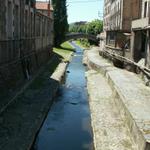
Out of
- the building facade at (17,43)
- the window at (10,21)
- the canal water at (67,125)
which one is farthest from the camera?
the window at (10,21)

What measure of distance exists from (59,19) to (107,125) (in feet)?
197

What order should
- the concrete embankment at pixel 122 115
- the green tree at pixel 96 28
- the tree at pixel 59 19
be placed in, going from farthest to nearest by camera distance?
the green tree at pixel 96 28, the tree at pixel 59 19, the concrete embankment at pixel 122 115

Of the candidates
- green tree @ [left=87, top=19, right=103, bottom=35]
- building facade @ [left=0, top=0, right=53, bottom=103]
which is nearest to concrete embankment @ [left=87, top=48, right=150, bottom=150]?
building facade @ [left=0, top=0, right=53, bottom=103]

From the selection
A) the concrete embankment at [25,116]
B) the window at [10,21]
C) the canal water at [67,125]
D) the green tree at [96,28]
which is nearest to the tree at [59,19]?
the green tree at [96,28]

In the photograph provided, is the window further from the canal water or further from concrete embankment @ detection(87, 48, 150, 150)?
concrete embankment @ detection(87, 48, 150, 150)

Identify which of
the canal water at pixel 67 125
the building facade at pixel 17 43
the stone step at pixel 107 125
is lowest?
the canal water at pixel 67 125

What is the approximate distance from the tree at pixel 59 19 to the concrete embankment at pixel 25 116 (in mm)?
47392

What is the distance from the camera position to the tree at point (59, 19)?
251 ft

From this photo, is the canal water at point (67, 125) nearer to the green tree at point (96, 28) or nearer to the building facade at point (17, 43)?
the building facade at point (17, 43)

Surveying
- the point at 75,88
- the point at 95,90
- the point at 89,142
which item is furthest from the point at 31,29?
the point at 89,142

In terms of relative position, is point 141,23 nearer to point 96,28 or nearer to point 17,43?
point 17,43

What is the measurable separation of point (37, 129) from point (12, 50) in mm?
8745

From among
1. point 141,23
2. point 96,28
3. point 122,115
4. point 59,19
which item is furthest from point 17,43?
point 96,28

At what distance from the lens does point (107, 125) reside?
60.6ft
